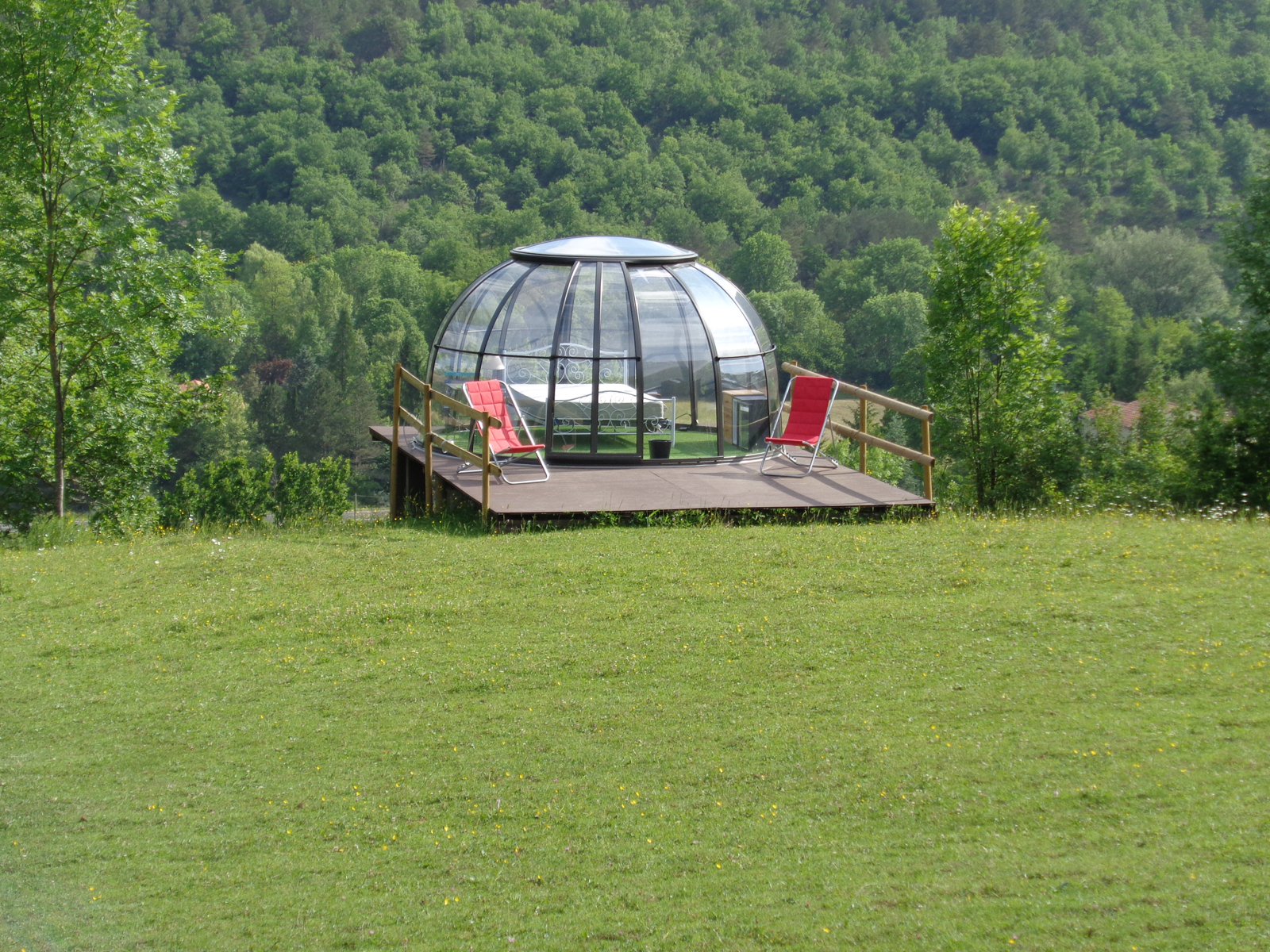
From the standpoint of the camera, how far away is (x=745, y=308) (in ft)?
56.9

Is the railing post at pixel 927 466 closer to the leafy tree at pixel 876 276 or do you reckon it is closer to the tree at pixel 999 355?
the tree at pixel 999 355

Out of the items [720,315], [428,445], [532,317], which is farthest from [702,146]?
[428,445]

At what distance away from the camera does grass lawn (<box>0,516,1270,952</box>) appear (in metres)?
5.19

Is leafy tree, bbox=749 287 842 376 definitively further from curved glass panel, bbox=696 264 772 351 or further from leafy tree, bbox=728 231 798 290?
curved glass panel, bbox=696 264 772 351

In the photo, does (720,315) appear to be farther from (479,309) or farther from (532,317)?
(479,309)

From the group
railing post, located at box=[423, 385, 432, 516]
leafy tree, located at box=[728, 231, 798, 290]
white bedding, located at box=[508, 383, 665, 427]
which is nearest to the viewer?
railing post, located at box=[423, 385, 432, 516]

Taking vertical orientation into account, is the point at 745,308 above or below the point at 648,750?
above

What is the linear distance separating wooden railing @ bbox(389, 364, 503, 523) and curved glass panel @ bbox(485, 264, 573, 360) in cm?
124

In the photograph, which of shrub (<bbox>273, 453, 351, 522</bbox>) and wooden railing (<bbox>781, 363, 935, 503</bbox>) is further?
shrub (<bbox>273, 453, 351, 522</bbox>)

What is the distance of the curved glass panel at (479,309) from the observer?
1644 centimetres

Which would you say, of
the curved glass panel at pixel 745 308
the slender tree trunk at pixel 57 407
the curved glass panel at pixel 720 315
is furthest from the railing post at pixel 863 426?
the slender tree trunk at pixel 57 407

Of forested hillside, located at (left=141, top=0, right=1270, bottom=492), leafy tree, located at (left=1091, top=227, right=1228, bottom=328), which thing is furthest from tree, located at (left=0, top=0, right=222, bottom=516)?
leafy tree, located at (left=1091, top=227, right=1228, bottom=328)

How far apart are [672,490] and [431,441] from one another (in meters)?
3.19

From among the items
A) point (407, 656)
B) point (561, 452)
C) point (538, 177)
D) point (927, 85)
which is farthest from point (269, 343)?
point (407, 656)
